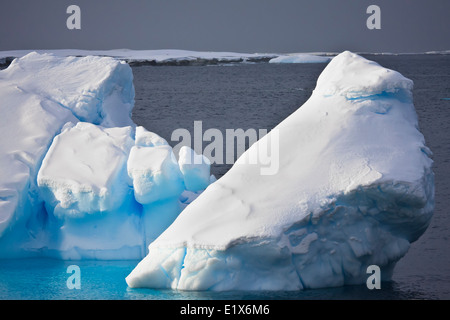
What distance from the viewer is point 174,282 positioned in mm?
9828

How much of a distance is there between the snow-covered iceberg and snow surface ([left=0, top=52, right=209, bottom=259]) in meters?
1.58

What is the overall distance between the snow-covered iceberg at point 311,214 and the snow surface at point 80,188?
158 cm

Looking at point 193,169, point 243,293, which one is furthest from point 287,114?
point 243,293

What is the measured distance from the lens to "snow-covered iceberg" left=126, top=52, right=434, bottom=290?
31.3ft

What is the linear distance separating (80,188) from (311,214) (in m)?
3.92

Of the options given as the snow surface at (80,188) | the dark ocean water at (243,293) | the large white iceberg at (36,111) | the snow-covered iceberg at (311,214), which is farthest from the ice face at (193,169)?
the large white iceberg at (36,111)

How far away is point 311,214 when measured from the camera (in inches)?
382

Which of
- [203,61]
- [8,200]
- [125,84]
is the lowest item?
[203,61]

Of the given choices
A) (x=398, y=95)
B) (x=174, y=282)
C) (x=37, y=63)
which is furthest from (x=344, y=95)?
(x=37, y=63)

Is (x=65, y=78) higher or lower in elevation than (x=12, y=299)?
higher

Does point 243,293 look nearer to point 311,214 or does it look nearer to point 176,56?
point 311,214

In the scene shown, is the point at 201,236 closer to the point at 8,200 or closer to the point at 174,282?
the point at 174,282

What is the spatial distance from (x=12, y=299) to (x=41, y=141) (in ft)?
11.9

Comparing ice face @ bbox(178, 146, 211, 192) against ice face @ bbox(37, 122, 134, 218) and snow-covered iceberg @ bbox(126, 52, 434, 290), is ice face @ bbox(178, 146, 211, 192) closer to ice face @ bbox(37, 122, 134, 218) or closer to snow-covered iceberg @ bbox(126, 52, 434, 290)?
ice face @ bbox(37, 122, 134, 218)
